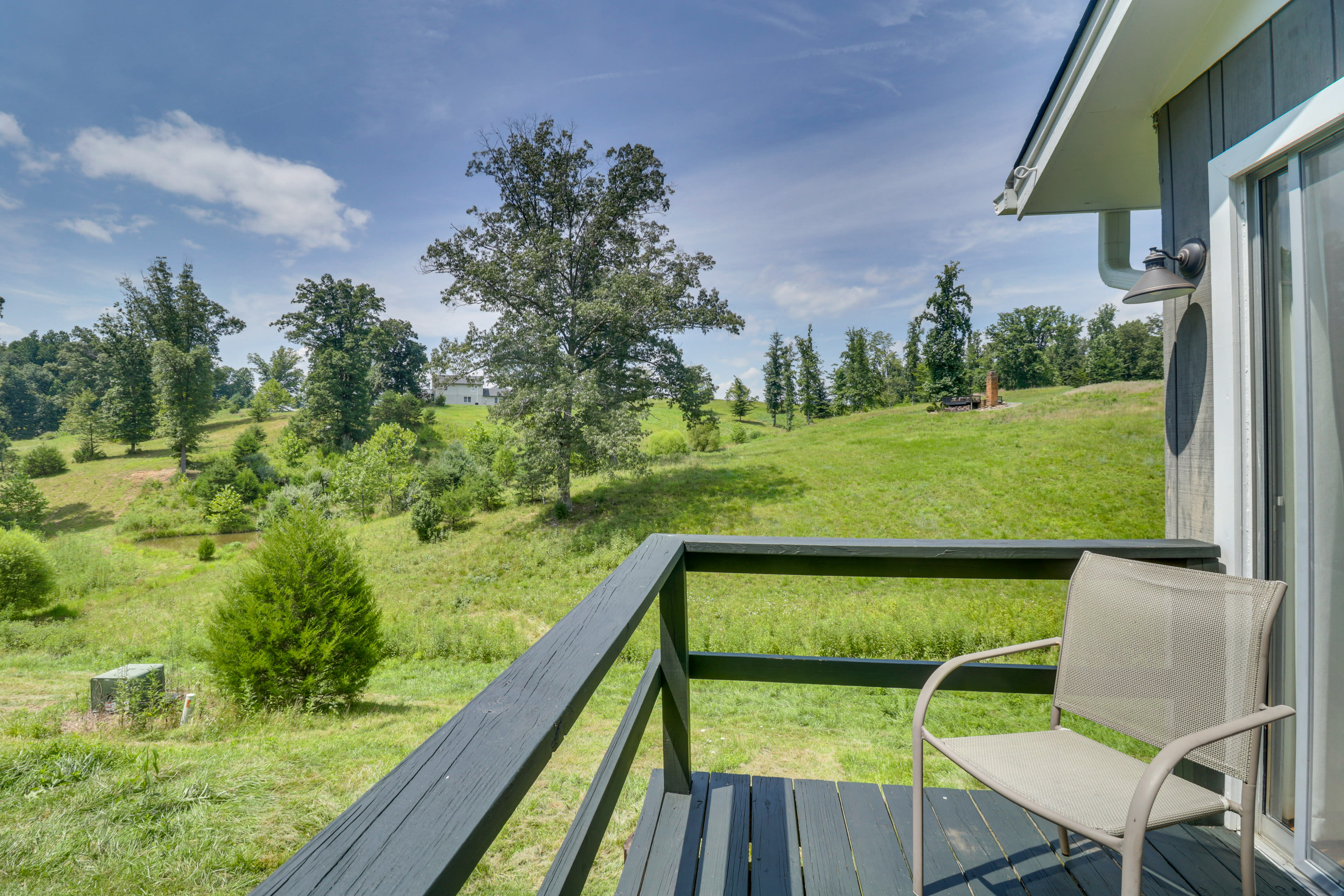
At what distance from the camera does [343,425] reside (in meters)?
25.2

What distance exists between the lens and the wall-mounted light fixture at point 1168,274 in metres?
1.89

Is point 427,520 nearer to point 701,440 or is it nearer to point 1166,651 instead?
point 701,440

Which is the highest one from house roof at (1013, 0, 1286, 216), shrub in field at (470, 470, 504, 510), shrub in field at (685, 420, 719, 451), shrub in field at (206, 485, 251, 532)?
house roof at (1013, 0, 1286, 216)

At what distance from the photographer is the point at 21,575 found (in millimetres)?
12070

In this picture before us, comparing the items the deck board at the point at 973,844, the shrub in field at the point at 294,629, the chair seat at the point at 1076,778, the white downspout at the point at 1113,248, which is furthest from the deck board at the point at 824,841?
the shrub in field at the point at 294,629

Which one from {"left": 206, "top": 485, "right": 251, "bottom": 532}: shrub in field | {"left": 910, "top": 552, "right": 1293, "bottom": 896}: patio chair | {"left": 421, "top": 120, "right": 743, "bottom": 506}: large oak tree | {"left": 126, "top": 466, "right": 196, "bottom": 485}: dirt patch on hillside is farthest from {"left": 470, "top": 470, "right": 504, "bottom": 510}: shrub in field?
{"left": 126, "top": 466, "right": 196, "bottom": 485}: dirt patch on hillside

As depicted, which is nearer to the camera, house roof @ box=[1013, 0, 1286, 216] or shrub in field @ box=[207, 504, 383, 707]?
house roof @ box=[1013, 0, 1286, 216]

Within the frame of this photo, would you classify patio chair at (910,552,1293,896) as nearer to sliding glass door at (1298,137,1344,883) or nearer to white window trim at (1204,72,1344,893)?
sliding glass door at (1298,137,1344,883)

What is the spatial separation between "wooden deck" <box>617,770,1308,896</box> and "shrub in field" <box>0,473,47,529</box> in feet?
86.3

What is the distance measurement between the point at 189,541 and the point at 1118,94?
24.5 metres

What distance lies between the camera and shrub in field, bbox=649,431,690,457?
1984 centimetres

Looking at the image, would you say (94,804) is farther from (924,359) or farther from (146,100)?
(146,100)

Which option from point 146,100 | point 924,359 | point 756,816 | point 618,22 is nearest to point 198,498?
point 618,22

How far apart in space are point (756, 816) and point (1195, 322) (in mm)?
2171
